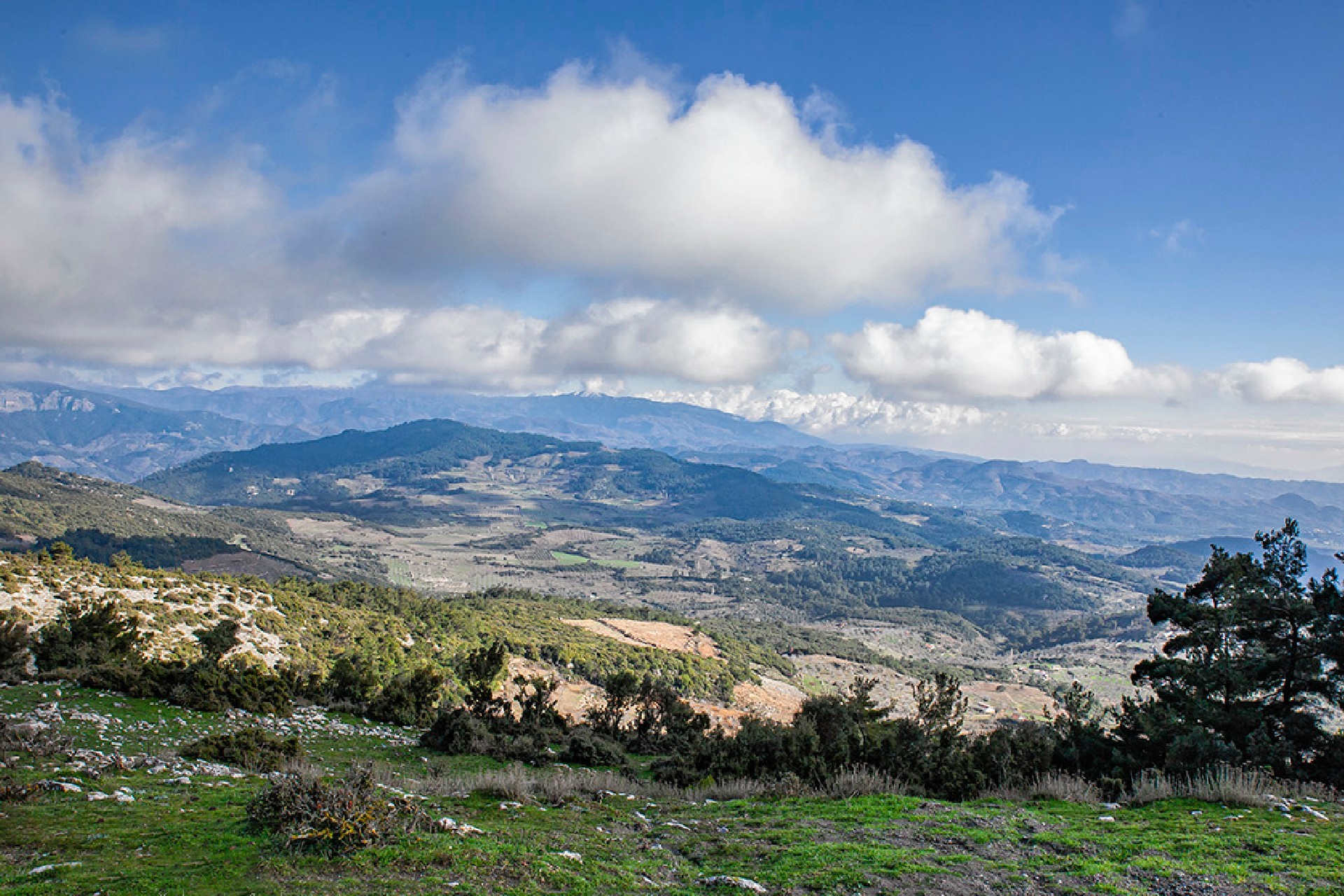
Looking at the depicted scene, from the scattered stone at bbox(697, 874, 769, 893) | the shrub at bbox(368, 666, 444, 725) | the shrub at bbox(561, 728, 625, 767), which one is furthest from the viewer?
the shrub at bbox(368, 666, 444, 725)

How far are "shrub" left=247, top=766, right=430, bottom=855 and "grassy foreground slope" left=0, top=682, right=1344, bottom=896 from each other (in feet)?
0.65

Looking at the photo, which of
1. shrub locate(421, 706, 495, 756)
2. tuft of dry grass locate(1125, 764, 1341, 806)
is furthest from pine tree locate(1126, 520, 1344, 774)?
shrub locate(421, 706, 495, 756)

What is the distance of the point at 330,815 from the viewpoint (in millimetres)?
7668

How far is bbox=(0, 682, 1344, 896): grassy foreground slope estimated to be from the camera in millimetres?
6993

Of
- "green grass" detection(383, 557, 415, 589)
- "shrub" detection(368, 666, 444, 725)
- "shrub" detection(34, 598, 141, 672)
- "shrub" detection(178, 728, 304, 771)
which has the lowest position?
"green grass" detection(383, 557, 415, 589)

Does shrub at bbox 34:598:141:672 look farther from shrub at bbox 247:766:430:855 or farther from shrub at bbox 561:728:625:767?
shrub at bbox 247:766:430:855

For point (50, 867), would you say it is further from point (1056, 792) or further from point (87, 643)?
point (87, 643)

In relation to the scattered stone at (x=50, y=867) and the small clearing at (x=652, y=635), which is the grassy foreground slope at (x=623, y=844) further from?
the small clearing at (x=652, y=635)

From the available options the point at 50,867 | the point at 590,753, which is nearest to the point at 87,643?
the point at 590,753

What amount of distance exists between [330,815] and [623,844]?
4.29m

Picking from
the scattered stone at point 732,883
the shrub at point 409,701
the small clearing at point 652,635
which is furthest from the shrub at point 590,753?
the small clearing at point 652,635

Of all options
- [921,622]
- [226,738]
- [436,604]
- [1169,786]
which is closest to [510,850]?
[226,738]

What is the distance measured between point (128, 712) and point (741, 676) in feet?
226

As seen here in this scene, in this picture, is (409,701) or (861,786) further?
(409,701)
